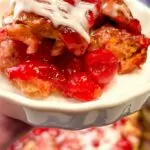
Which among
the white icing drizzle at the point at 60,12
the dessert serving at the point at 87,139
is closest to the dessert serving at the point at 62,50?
the white icing drizzle at the point at 60,12

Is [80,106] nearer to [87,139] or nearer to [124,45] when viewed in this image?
[124,45]

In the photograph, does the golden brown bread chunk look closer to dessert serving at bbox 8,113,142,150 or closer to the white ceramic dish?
the white ceramic dish

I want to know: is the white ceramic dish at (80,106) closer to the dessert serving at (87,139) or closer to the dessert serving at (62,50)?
the dessert serving at (62,50)

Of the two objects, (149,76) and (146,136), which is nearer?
(149,76)

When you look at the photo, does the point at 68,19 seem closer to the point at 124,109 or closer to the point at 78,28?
the point at 78,28

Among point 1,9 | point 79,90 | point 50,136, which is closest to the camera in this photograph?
point 79,90

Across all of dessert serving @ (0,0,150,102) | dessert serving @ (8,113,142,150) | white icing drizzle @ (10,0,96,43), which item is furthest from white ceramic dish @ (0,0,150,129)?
dessert serving @ (8,113,142,150)

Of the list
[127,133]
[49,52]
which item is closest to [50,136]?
[127,133]

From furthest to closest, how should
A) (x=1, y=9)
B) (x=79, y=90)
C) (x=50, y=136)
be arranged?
(x=50, y=136) → (x=1, y=9) → (x=79, y=90)
